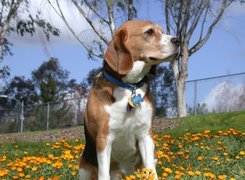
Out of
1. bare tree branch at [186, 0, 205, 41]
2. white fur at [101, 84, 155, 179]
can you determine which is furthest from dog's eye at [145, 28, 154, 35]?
bare tree branch at [186, 0, 205, 41]

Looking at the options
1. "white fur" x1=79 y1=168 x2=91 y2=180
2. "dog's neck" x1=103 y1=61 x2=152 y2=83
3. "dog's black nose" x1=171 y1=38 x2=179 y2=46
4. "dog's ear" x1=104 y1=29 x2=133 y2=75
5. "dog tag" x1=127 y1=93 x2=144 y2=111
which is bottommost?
"white fur" x1=79 y1=168 x2=91 y2=180

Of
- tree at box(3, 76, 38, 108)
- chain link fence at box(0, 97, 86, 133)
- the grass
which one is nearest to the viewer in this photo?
the grass

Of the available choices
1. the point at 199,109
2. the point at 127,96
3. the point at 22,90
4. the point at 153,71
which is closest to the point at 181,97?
the point at 199,109

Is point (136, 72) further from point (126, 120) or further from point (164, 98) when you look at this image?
point (164, 98)

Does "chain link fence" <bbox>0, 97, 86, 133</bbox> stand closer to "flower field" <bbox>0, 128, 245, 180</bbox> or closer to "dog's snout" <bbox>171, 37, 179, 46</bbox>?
"flower field" <bbox>0, 128, 245, 180</bbox>

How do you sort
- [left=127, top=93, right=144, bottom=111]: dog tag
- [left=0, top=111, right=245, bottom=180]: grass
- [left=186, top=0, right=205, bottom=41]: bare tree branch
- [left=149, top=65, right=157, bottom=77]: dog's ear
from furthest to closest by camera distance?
[left=186, top=0, right=205, bottom=41]: bare tree branch → [left=0, top=111, right=245, bottom=180]: grass → [left=149, top=65, right=157, bottom=77]: dog's ear → [left=127, top=93, right=144, bottom=111]: dog tag

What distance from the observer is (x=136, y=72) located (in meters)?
4.84

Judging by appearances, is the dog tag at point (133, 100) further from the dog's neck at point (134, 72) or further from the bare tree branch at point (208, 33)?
the bare tree branch at point (208, 33)

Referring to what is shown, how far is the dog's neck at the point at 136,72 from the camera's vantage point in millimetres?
4820

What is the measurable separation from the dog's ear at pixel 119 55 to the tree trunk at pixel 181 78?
17.9m

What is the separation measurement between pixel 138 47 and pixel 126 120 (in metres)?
0.70

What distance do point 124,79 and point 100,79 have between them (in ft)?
0.81

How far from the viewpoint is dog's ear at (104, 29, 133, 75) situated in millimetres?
4707

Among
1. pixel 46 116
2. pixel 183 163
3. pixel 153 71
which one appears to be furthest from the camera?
pixel 46 116
